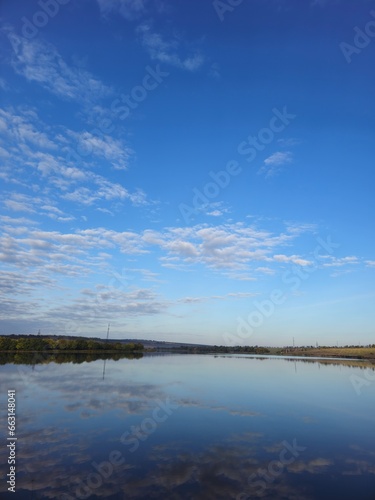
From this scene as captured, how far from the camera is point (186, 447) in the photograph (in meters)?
15.1

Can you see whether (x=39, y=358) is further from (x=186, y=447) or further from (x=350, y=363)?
(x=350, y=363)

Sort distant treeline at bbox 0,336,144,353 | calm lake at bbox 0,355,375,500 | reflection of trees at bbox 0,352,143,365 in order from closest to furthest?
calm lake at bbox 0,355,375,500 < reflection of trees at bbox 0,352,143,365 < distant treeline at bbox 0,336,144,353

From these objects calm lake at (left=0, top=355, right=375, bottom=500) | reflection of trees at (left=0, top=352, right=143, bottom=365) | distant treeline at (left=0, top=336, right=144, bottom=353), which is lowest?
calm lake at (left=0, top=355, right=375, bottom=500)

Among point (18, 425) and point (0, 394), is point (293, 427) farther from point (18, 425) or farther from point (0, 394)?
point (0, 394)

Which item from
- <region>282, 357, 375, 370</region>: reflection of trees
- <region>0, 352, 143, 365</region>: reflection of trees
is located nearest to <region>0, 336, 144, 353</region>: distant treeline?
<region>0, 352, 143, 365</region>: reflection of trees

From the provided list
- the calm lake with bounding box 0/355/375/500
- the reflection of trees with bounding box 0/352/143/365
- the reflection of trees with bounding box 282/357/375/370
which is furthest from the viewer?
the reflection of trees with bounding box 282/357/375/370

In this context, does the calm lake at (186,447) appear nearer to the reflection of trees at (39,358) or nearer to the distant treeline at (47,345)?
the reflection of trees at (39,358)

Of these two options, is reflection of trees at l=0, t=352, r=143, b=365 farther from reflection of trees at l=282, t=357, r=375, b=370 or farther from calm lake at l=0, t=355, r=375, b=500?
reflection of trees at l=282, t=357, r=375, b=370

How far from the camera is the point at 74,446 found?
1444cm

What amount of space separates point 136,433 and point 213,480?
6.74 metres

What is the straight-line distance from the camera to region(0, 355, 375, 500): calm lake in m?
10.9

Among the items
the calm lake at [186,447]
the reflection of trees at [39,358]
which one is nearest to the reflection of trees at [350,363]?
the calm lake at [186,447]

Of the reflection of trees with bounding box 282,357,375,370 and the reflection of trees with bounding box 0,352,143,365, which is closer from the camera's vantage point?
the reflection of trees with bounding box 0,352,143,365

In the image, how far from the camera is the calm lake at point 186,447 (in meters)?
10.9
